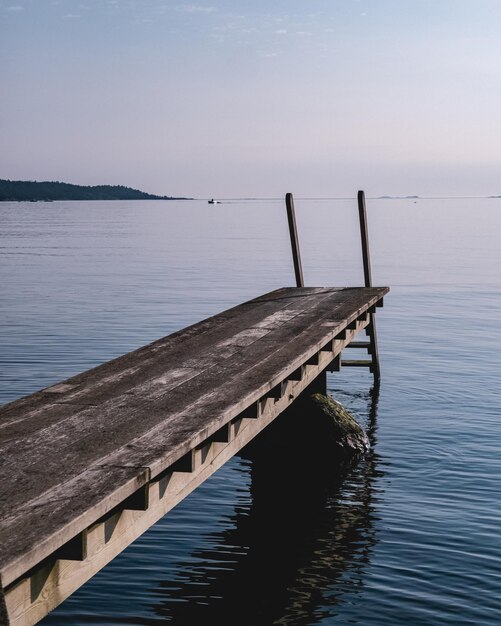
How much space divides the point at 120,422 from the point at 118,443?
0.50m

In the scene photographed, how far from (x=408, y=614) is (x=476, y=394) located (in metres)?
9.46

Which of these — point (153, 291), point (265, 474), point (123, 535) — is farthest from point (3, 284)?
point (123, 535)

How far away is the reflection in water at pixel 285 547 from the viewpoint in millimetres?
7438

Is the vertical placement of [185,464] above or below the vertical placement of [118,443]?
below

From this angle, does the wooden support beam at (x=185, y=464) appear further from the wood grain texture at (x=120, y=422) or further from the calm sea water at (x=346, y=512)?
the calm sea water at (x=346, y=512)

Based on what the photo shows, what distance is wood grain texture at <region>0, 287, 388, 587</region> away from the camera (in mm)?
4012

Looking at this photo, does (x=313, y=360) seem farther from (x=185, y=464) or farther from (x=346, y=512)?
(x=185, y=464)

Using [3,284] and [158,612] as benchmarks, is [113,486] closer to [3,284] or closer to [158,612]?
[158,612]

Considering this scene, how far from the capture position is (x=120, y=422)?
569 centimetres

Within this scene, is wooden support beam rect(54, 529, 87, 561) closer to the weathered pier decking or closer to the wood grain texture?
the weathered pier decking

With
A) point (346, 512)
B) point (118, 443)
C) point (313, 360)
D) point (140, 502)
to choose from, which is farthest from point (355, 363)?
point (140, 502)

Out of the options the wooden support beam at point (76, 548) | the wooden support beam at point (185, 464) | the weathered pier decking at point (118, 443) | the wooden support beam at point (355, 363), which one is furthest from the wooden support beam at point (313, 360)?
the wooden support beam at point (355, 363)

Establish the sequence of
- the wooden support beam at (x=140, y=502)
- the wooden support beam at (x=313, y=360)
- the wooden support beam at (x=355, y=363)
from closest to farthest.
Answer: the wooden support beam at (x=140, y=502), the wooden support beam at (x=313, y=360), the wooden support beam at (x=355, y=363)

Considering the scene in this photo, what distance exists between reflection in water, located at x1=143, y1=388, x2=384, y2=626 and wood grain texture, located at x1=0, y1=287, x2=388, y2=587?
67.8 inches
